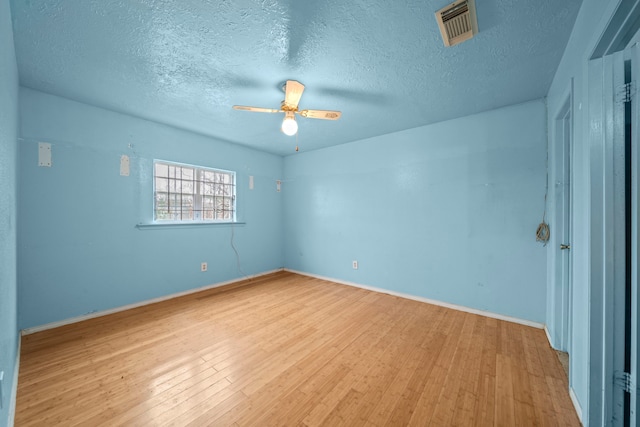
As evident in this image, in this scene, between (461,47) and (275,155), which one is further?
(275,155)

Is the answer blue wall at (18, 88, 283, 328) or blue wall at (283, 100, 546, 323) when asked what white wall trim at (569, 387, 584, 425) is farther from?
blue wall at (18, 88, 283, 328)

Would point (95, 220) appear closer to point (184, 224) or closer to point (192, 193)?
point (184, 224)

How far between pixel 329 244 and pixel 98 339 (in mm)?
3098

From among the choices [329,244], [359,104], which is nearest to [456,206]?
[359,104]

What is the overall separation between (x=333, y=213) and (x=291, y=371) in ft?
8.89

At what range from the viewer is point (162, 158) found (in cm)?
317

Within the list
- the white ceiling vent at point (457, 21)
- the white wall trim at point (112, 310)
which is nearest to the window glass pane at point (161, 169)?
the white wall trim at point (112, 310)

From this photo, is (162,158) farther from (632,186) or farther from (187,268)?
(632,186)

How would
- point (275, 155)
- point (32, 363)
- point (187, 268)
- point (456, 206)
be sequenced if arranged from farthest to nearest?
1. point (275, 155)
2. point (187, 268)
3. point (456, 206)
4. point (32, 363)

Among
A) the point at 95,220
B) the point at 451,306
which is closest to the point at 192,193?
the point at 95,220

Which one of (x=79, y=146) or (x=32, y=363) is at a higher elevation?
(x=79, y=146)

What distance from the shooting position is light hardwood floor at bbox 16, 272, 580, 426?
1.37 meters

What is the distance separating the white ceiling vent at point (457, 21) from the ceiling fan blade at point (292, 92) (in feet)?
3.69

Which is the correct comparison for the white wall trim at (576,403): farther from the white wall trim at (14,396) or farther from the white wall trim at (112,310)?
the white wall trim at (112,310)
